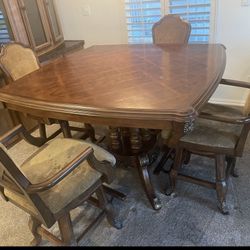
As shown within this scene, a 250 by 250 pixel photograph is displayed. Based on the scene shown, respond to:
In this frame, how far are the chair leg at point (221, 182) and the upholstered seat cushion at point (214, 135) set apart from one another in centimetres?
11

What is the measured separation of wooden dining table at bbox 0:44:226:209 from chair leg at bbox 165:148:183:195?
14cm

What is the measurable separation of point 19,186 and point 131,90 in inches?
30.1

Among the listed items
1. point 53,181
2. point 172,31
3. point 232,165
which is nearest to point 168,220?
point 232,165

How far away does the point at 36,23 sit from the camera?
285cm

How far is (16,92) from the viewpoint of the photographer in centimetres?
168

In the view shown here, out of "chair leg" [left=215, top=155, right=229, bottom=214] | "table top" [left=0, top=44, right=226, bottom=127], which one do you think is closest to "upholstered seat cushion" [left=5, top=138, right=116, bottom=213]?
"table top" [left=0, top=44, right=226, bottom=127]

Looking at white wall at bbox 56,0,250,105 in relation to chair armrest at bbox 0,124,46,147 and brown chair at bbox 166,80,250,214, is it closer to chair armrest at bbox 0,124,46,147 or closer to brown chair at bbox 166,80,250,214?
brown chair at bbox 166,80,250,214

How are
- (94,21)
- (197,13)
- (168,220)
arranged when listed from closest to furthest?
1. (168,220)
2. (197,13)
3. (94,21)

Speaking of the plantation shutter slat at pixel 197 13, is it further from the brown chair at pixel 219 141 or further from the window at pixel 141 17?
the brown chair at pixel 219 141

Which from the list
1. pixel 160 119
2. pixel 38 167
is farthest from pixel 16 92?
pixel 160 119

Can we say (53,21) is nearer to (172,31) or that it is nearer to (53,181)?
(172,31)

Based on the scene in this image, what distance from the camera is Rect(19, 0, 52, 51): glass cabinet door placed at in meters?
2.66

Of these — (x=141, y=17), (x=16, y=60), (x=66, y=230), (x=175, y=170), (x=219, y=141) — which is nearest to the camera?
(x=66, y=230)

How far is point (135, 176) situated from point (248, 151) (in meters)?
0.99
